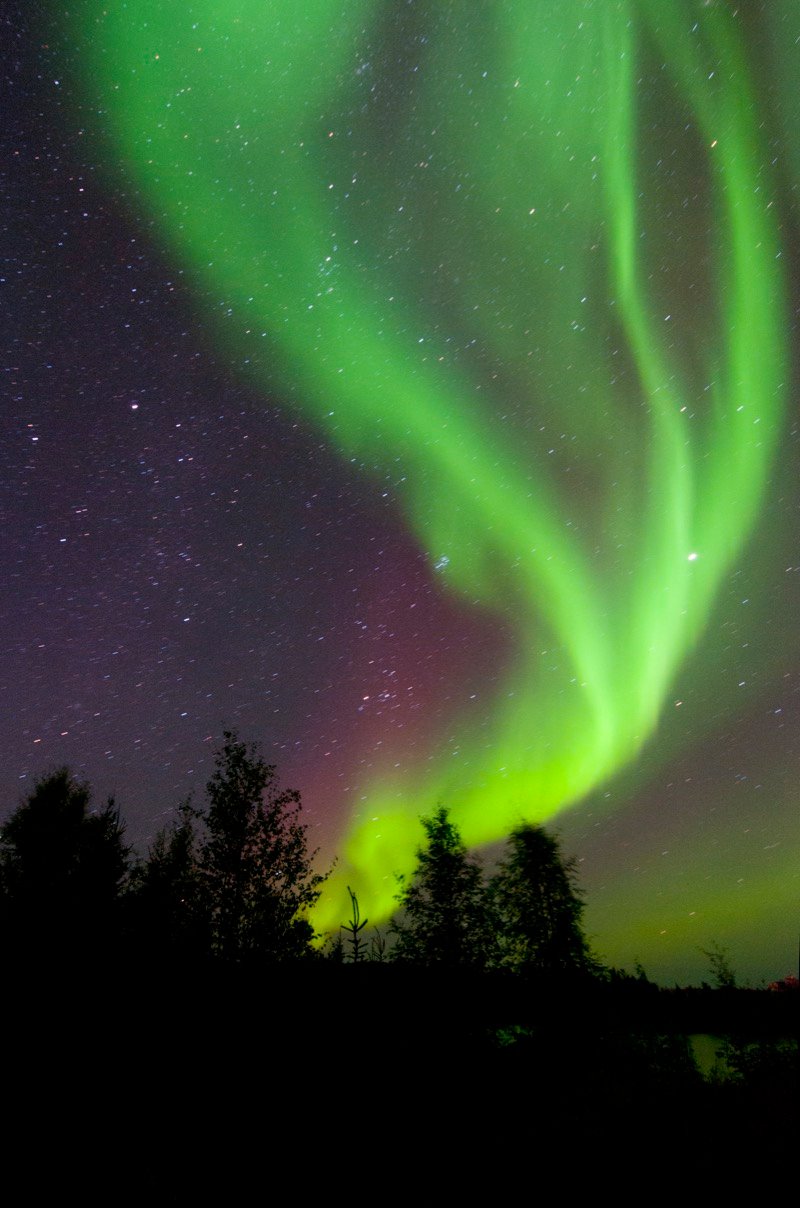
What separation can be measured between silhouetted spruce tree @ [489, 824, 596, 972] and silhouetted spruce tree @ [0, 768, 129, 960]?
1829cm

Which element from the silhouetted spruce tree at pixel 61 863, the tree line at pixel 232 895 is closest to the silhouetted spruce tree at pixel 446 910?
the tree line at pixel 232 895

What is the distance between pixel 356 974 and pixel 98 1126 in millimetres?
7243

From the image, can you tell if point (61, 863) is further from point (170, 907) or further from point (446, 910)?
point (446, 910)

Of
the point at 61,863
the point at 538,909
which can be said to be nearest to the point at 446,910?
the point at 538,909

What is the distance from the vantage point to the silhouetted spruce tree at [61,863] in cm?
1545

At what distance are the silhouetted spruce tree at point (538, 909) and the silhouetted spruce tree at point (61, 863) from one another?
18.3 meters

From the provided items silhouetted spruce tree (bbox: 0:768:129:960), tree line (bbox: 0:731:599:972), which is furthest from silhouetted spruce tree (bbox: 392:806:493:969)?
silhouetted spruce tree (bbox: 0:768:129:960)

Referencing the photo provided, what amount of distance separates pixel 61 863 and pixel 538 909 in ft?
72.3

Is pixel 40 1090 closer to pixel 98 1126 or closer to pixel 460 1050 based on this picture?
pixel 98 1126

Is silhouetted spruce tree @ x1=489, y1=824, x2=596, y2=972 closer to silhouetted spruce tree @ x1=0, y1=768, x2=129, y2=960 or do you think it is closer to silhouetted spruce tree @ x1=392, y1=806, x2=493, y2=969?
silhouetted spruce tree @ x1=392, y1=806, x2=493, y2=969

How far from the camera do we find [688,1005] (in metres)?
16.7

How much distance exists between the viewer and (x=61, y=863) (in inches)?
896

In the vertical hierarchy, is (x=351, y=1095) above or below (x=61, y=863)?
below

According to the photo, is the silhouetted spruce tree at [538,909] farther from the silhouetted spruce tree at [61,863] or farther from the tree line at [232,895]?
the silhouetted spruce tree at [61,863]
